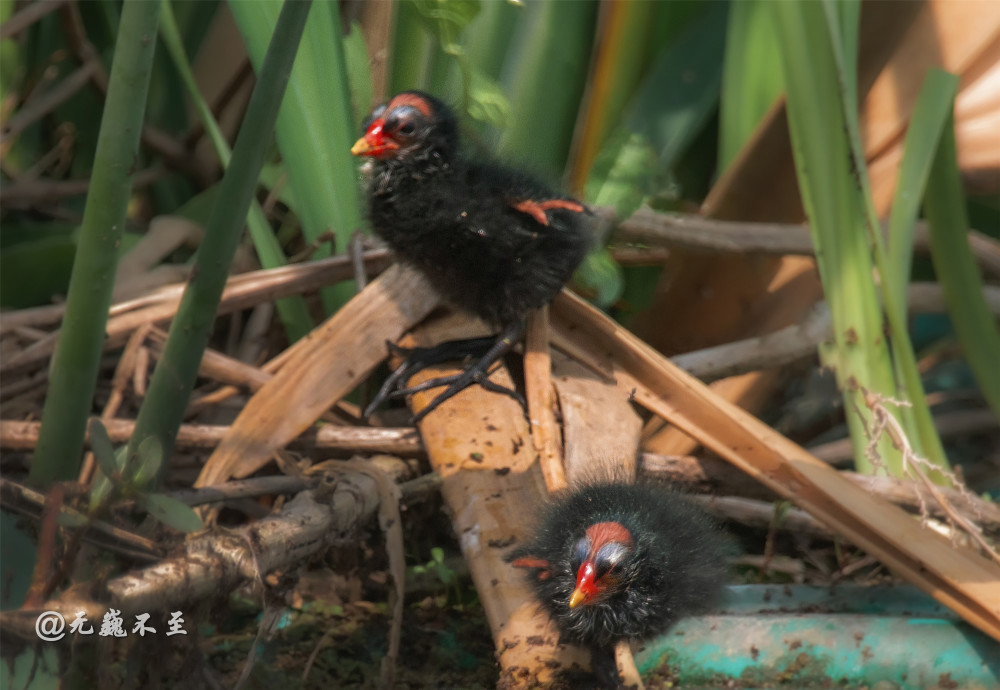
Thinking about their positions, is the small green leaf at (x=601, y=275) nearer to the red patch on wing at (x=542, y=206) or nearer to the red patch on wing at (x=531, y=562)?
the red patch on wing at (x=542, y=206)

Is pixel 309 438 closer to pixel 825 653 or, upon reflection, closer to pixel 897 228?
pixel 825 653

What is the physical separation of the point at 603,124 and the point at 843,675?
4.61 ft

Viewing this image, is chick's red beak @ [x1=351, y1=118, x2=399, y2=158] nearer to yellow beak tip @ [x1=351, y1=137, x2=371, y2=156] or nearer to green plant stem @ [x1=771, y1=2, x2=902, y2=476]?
yellow beak tip @ [x1=351, y1=137, x2=371, y2=156]

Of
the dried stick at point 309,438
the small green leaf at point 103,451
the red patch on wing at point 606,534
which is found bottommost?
the dried stick at point 309,438

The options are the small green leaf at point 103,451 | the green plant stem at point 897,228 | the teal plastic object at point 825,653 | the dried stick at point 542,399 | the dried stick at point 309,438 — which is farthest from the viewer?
the green plant stem at point 897,228

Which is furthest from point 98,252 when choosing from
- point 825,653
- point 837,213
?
point 837,213

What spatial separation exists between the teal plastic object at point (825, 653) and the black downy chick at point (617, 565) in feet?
0.18

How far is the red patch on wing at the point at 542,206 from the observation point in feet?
4.74

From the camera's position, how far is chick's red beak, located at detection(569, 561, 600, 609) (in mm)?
1024

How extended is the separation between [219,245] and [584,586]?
0.61 m

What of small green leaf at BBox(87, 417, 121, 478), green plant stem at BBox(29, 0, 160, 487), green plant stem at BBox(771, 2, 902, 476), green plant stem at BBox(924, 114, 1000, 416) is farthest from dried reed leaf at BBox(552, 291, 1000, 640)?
small green leaf at BBox(87, 417, 121, 478)

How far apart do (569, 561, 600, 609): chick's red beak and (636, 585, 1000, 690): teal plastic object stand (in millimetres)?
189

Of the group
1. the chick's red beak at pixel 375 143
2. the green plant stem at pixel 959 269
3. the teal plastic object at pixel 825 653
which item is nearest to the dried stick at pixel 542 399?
the teal plastic object at pixel 825 653

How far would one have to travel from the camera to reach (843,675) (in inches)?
46.8
